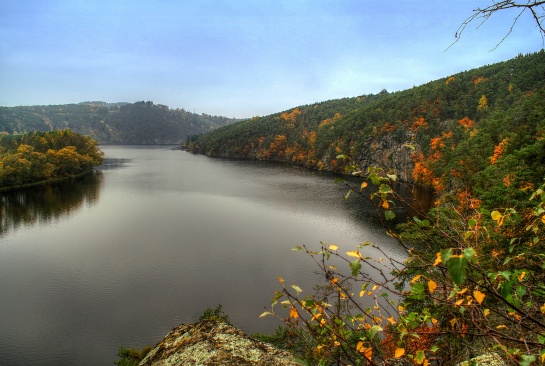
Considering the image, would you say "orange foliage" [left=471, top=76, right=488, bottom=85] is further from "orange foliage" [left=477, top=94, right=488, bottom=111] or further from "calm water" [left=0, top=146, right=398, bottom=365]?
"calm water" [left=0, top=146, right=398, bottom=365]

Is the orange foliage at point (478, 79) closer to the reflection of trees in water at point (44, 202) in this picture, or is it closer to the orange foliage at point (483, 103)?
the orange foliage at point (483, 103)

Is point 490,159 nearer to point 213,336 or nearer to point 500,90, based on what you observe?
point 213,336

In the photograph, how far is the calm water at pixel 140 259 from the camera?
19828 mm

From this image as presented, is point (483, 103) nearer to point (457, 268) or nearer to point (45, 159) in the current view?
point (457, 268)

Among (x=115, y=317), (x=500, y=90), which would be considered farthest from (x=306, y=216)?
(x=500, y=90)

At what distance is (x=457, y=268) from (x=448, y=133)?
252ft

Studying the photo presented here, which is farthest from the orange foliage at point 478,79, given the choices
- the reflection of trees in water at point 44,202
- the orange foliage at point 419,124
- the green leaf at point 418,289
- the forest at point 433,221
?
the green leaf at point 418,289

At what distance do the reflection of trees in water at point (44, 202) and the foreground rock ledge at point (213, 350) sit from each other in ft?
133

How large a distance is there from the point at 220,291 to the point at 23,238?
23.5 metres

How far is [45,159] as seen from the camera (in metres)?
65.3

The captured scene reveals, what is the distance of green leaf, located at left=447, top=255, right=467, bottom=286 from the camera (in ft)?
5.13

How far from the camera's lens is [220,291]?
936 inches

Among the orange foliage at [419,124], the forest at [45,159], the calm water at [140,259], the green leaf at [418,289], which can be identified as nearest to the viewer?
the green leaf at [418,289]

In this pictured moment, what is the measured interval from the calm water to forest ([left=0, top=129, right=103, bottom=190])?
4.91 m
